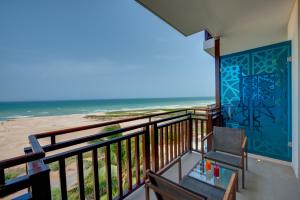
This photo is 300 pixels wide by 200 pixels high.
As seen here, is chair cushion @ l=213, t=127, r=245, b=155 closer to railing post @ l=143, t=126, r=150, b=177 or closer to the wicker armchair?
the wicker armchair

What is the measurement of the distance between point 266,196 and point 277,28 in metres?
2.91

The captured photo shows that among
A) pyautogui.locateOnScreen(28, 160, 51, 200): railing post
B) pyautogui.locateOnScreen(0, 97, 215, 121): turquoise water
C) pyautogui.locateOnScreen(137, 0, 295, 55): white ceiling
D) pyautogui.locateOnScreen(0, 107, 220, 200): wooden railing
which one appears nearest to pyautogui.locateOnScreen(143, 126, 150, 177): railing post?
pyautogui.locateOnScreen(0, 107, 220, 200): wooden railing

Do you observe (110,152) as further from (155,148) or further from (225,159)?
(225,159)

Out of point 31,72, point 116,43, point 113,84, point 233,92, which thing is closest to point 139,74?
point 113,84

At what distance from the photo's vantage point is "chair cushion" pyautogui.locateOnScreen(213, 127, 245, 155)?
202 centimetres

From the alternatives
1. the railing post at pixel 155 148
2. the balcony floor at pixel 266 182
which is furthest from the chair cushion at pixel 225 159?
the railing post at pixel 155 148

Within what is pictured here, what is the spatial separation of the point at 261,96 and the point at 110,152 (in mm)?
2835

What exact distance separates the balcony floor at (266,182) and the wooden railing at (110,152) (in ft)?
1.00

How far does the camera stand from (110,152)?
4.98ft

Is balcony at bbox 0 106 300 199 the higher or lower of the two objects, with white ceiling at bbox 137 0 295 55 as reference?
lower

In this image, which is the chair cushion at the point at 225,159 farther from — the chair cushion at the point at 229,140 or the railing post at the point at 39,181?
the railing post at the point at 39,181

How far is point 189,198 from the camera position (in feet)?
2.60

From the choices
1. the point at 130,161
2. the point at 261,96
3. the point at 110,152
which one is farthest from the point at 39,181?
the point at 261,96

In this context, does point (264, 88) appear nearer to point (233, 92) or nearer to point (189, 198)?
point (233, 92)
